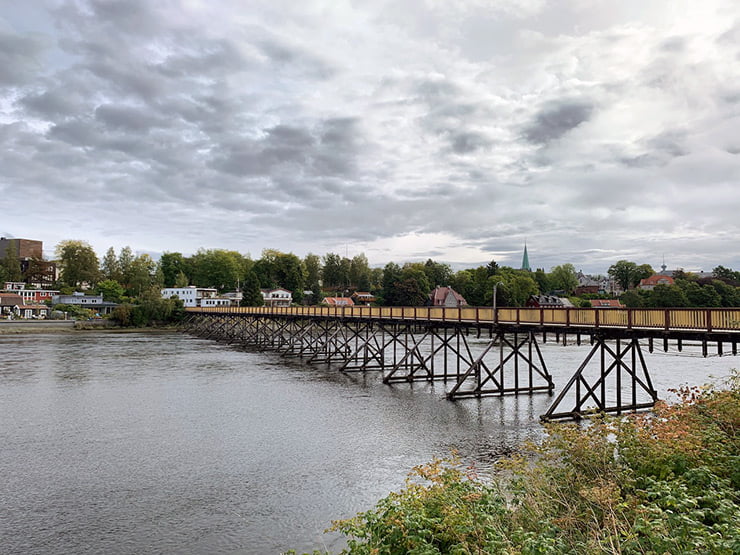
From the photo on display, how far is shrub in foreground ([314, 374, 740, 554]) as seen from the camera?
24.4 ft

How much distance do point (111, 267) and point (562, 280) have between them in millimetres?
129241

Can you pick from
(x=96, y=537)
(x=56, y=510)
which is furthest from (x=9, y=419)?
(x=96, y=537)

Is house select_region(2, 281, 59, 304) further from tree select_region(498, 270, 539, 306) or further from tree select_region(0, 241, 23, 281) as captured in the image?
tree select_region(498, 270, 539, 306)

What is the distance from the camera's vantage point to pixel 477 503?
9.66m

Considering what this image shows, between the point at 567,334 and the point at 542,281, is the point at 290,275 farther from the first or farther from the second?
the point at 567,334

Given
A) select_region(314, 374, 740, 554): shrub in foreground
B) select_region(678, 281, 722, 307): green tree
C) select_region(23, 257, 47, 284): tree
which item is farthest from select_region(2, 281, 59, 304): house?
select_region(314, 374, 740, 554): shrub in foreground

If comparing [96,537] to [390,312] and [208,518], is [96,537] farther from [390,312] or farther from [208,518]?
[390,312]

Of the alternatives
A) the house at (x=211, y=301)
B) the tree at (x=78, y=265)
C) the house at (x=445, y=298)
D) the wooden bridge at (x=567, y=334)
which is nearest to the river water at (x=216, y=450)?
the wooden bridge at (x=567, y=334)

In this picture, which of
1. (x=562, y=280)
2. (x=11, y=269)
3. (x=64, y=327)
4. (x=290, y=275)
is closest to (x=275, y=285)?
(x=290, y=275)

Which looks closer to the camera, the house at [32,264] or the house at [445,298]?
the house at [445,298]

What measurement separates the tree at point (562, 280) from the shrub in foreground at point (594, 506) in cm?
15421

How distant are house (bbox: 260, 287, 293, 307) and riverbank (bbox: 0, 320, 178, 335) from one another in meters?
31.3

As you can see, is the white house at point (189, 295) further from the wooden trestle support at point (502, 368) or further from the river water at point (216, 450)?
the river water at point (216, 450)

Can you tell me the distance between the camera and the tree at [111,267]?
148250 mm
